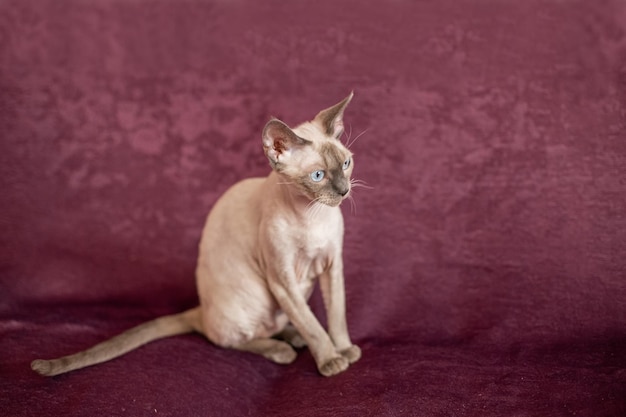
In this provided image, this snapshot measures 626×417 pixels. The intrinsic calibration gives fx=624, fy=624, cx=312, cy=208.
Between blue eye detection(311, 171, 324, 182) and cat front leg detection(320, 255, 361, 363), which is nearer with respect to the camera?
blue eye detection(311, 171, 324, 182)

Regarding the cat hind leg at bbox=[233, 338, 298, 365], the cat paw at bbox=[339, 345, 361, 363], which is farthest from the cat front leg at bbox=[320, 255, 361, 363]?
the cat hind leg at bbox=[233, 338, 298, 365]

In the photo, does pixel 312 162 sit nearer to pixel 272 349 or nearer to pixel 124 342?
pixel 272 349

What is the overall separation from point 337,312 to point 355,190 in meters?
0.36

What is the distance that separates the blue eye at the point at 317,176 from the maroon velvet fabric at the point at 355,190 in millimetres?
421

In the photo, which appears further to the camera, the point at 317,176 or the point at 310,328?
the point at 310,328

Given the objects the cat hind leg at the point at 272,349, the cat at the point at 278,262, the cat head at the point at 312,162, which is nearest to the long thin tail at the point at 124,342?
the cat at the point at 278,262

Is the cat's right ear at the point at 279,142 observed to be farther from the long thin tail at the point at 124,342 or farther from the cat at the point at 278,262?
the long thin tail at the point at 124,342

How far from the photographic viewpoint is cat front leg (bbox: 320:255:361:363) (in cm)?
147

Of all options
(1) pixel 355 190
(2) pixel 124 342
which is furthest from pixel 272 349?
(1) pixel 355 190

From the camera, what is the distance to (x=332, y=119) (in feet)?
4.28

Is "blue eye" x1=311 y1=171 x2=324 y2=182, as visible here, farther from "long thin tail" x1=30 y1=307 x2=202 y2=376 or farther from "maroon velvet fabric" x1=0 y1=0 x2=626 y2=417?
"long thin tail" x1=30 y1=307 x2=202 y2=376

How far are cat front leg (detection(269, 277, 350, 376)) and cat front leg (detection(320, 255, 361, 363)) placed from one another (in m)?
0.06

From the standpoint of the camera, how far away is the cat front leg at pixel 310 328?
140cm

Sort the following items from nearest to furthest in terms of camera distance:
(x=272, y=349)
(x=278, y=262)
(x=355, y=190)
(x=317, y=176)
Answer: (x=317, y=176) → (x=278, y=262) → (x=272, y=349) → (x=355, y=190)
